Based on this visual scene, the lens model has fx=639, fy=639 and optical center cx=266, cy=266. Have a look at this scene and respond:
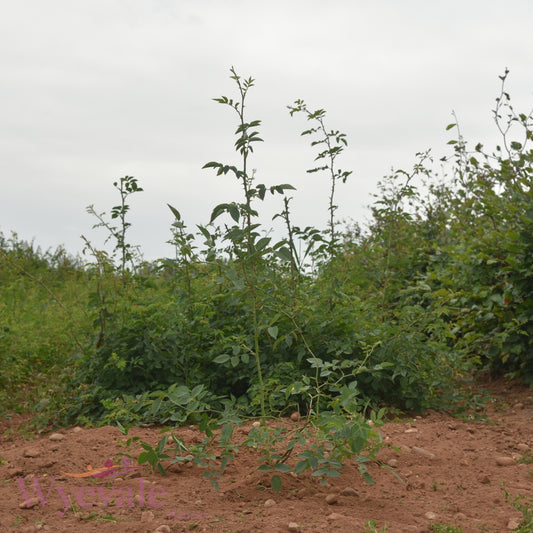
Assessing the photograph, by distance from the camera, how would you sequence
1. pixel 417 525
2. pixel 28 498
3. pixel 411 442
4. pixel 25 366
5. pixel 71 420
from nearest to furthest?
pixel 417 525 → pixel 28 498 → pixel 411 442 → pixel 71 420 → pixel 25 366

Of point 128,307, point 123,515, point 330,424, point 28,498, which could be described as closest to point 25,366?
point 128,307

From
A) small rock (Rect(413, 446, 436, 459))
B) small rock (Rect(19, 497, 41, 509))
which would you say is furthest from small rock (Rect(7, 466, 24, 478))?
small rock (Rect(413, 446, 436, 459))

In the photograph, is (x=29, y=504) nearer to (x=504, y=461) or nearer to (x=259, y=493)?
(x=259, y=493)

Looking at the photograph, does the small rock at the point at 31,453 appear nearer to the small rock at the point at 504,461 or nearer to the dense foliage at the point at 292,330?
the dense foliage at the point at 292,330

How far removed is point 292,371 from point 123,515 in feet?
6.56

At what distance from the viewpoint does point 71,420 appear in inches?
198

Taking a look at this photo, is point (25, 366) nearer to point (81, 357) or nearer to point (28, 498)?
point (81, 357)

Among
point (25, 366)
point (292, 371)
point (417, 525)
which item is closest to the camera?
point (417, 525)

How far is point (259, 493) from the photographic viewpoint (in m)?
3.05

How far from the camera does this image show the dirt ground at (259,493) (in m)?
2.73

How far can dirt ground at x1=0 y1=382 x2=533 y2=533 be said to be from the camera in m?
2.73

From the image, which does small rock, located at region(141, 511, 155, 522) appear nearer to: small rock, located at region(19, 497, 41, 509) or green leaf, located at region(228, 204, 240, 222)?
small rock, located at region(19, 497, 41, 509)

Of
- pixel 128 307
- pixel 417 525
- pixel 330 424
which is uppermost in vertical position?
pixel 128 307

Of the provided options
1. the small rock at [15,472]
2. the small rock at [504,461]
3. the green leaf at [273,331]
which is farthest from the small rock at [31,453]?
the small rock at [504,461]
